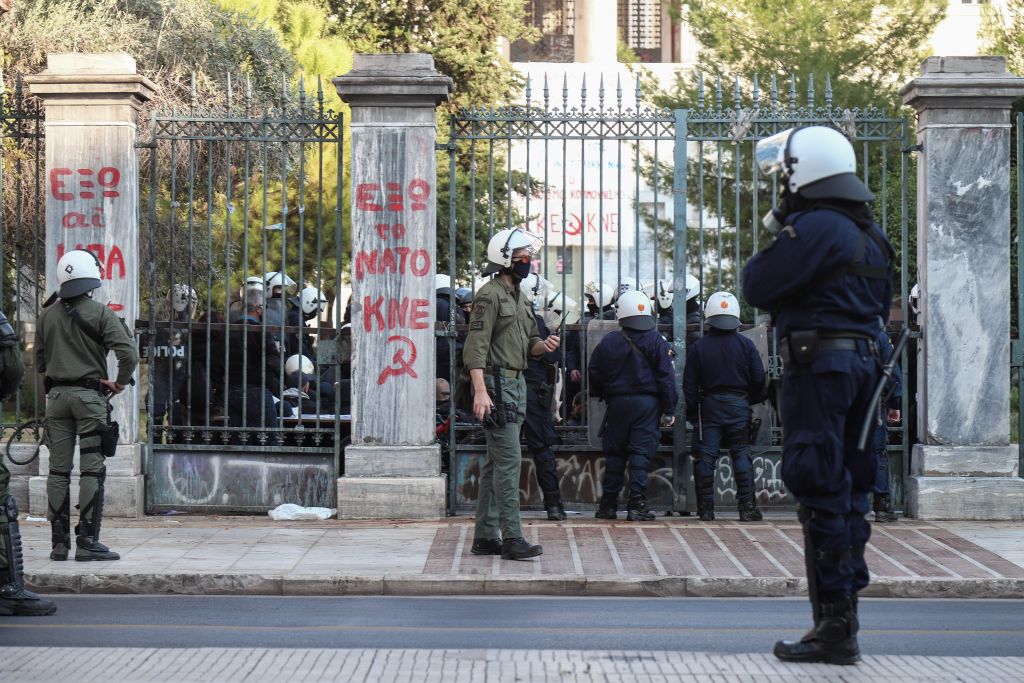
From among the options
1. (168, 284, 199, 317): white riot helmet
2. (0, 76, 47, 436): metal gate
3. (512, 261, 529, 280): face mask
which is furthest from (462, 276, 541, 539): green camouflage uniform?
(168, 284, 199, 317): white riot helmet

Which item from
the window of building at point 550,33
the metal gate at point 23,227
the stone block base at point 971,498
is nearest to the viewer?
the stone block base at point 971,498

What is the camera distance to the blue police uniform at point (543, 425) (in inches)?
438

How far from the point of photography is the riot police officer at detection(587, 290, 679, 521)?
36.7ft

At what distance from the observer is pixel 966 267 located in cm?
1134

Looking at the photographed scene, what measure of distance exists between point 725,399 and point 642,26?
39526 mm

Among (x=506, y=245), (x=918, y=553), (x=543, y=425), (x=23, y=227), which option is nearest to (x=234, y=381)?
(x=543, y=425)

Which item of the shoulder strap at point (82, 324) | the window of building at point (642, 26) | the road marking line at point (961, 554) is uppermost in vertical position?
the window of building at point (642, 26)

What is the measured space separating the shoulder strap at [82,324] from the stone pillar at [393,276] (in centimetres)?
254

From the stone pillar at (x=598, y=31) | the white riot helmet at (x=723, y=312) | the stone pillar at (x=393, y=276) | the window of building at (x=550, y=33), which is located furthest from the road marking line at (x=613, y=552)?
the window of building at (x=550, y=33)

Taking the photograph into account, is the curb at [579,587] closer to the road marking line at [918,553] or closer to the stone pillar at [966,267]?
the road marking line at [918,553]

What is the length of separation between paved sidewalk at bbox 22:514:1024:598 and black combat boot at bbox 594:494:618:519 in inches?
5.4

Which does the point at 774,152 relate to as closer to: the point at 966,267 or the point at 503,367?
the point at 503,367

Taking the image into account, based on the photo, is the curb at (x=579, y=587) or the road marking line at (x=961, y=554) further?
the road marking line at (x=961, y=554)

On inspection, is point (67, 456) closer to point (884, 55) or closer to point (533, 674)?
point (533, 674)
